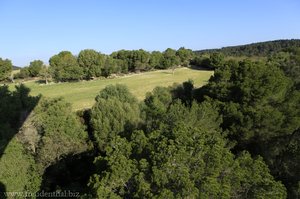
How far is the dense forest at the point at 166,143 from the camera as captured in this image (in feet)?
47.4

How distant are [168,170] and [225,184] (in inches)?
97.6

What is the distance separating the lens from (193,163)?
14.9 m

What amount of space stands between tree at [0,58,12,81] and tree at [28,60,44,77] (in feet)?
18.8

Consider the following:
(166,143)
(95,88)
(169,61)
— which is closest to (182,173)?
(166,143)

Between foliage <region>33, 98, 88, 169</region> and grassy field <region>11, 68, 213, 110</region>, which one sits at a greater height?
foliage <region>33, 98, 88, 169</region>

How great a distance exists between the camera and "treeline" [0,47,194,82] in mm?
86875

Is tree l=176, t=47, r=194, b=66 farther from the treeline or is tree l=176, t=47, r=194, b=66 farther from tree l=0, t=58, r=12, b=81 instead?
tree l=0, t=58, r=12, b=81

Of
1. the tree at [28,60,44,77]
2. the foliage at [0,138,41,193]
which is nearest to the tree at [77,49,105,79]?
the tree at [28,60,44,77]

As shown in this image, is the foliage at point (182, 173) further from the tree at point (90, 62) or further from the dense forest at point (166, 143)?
the tree at point (90, 62)

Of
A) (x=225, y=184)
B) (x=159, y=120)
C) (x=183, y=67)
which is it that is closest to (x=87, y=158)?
(x=159, y=120)

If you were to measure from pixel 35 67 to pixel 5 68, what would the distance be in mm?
7843

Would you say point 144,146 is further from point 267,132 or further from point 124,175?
point 267,132

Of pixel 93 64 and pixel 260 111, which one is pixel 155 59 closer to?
pixel 93 64

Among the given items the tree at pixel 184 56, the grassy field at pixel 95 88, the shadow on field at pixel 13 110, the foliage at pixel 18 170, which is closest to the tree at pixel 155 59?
the tree at pixel 184 56
